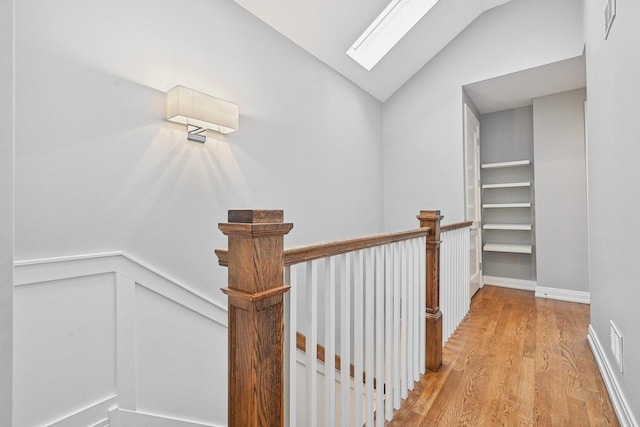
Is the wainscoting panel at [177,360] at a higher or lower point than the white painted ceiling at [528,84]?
lower

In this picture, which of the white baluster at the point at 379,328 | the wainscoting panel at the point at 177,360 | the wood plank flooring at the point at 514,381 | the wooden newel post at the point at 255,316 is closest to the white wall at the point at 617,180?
the wood plank flooring at the point at 514,381

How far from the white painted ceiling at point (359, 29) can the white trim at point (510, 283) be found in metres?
2.88

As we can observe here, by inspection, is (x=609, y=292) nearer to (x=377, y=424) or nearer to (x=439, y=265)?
(x=439, y=265)

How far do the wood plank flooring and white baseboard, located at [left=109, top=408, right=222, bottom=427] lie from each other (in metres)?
1.17

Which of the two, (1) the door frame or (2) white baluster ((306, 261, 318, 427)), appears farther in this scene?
(1) the door frame

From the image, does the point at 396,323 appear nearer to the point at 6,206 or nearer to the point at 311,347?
the point at 311,347

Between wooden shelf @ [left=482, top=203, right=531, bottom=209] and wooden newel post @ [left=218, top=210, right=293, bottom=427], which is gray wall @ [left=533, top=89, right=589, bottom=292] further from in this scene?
wooden newel post @ [left=218, top=210, right=293, bottom=427]

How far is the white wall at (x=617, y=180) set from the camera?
127 centimetres

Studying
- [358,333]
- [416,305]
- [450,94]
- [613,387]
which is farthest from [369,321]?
[450,94]

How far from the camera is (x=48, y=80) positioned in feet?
4.60

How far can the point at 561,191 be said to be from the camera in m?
3.73

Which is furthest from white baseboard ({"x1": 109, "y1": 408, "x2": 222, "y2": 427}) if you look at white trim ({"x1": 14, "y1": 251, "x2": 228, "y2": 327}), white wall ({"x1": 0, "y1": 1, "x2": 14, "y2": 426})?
white wall ({"x1": 0, "y1": 1, "x2": 14, "y2": 426})

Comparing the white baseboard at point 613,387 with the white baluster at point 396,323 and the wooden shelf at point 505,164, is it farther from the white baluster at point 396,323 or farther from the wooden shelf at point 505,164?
the wooden shelf at point 505,164

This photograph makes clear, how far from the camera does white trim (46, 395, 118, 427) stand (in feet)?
4.63
